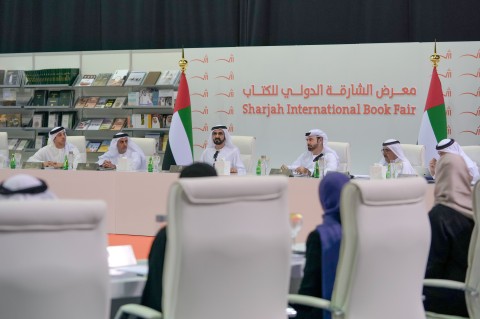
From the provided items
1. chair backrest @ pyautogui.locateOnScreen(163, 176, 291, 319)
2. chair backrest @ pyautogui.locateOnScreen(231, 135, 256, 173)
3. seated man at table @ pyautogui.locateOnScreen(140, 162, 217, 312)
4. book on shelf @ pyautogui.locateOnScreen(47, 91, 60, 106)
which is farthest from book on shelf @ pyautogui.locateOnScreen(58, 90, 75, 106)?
chair backrest @ pyautogui.locateOnScreen(163, 176, 291, 319)

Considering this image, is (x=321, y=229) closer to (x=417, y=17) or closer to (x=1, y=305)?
(x=1, y=305)

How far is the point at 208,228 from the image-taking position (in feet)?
8.76

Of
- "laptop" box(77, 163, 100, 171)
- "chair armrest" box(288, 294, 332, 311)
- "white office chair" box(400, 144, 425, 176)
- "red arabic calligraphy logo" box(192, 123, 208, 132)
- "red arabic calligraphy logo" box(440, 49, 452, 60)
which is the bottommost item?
"chair armrest" box(288, 294, 332, 311)

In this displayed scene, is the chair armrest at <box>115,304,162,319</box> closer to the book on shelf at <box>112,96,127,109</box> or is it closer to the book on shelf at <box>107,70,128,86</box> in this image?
the book on shelf at <box>107,70,128,86</box>

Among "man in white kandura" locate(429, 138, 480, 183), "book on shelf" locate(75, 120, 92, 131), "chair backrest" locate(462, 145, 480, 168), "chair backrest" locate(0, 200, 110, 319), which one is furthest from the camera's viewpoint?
"book on shelf" locate(75, 120, 92, 131)

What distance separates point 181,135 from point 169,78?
4.54 feet

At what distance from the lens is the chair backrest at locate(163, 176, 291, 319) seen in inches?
104

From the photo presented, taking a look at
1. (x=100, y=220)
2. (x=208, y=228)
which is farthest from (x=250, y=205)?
(x=100, y=220)

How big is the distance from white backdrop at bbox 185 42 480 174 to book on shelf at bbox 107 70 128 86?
963 mm

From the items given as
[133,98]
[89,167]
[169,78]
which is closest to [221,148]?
[89,167]

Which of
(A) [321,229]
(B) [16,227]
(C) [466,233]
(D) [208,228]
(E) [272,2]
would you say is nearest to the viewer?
(B) [16,227]

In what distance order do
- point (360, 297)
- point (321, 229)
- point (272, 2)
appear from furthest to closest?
point (272, 2)
point (321, 229)
point (360, 297)

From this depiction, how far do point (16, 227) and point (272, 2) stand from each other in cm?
943

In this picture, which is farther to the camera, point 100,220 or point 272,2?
point 272,2
